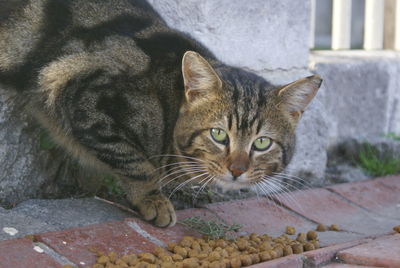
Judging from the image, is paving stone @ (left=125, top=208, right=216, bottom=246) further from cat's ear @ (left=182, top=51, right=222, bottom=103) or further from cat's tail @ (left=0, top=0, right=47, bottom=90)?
cat's tail @ (left=0, top=0, right=47, bottom=90)

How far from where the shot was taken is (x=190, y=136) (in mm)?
3006

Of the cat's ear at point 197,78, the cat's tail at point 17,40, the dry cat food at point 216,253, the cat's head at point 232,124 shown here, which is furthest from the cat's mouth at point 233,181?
the cat's tail at point 17,40

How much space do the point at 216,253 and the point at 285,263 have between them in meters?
0.27

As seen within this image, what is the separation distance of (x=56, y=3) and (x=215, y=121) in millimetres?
959

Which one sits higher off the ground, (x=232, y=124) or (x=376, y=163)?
(x=232, y=124)

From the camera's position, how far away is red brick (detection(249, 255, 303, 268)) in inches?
100

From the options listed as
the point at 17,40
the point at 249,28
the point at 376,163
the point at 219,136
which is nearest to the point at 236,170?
the point at 219,136

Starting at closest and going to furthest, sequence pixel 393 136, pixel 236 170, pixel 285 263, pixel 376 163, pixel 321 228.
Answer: pixel 285 263, pixel 236 170, pixel 321 228, pixel 376 163, pixel 393 136

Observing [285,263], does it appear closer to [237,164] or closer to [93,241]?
[237,164]

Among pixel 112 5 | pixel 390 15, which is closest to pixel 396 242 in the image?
pixel 112 5

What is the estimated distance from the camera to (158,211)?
297 cm

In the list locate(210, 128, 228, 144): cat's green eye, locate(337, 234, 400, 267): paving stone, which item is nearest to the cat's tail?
locate(210, 128, 228, 144): cat's green eye

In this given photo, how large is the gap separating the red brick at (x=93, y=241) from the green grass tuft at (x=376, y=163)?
2.14m

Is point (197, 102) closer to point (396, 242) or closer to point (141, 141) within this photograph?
point (141, 141)
